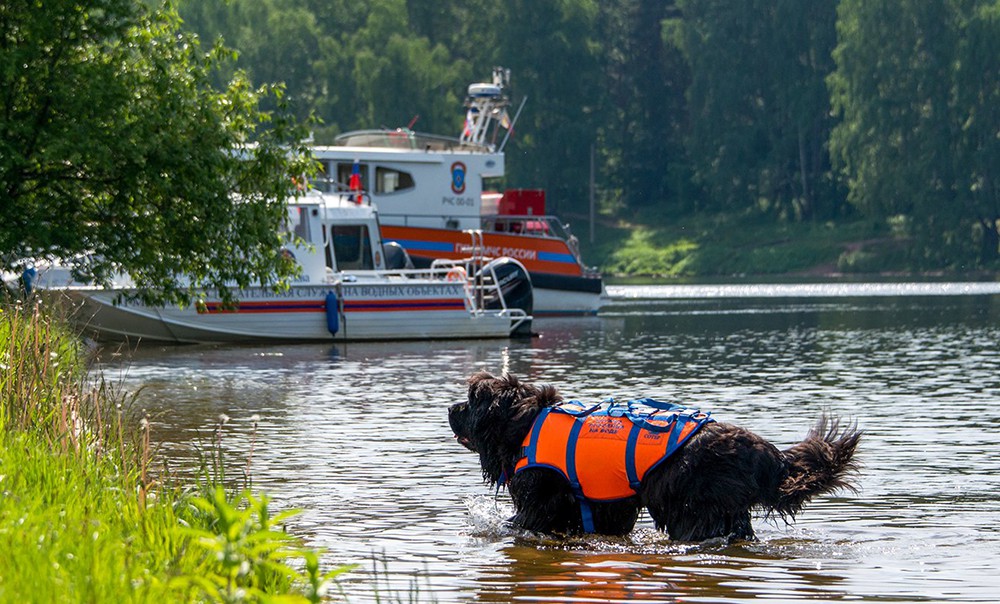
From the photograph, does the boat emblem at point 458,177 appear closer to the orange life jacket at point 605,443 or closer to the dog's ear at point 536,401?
the dog's ear at point 536,401

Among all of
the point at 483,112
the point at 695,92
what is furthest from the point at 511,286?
the point at 695,92

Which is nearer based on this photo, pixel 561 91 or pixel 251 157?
pixel 251 157

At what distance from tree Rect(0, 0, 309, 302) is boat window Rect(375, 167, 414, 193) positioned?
19645 mm

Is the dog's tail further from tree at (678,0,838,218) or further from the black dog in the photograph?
tree at (678,0,838,218)

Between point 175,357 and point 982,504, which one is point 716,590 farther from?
point 175,357

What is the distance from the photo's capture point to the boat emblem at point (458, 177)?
38469mm

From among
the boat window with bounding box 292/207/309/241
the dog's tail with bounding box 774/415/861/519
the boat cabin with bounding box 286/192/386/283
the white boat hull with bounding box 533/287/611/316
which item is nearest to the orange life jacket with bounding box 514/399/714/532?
the dog's tail with bounding box 774/415/861/519

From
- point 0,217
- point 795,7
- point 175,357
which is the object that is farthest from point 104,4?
point 795,7

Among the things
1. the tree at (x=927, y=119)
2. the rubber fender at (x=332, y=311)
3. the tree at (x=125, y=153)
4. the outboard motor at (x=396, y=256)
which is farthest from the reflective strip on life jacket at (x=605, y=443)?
the tree at (x=927, y=119)

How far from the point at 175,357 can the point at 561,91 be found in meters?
57.4

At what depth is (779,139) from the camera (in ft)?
259

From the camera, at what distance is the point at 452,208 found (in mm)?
38406

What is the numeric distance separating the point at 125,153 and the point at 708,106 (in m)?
64.5

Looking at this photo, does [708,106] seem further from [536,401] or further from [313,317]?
[536,401]
